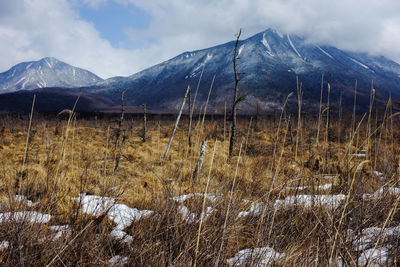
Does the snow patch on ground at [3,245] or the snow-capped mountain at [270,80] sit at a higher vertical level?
the snow-capped mountain at [270,80]

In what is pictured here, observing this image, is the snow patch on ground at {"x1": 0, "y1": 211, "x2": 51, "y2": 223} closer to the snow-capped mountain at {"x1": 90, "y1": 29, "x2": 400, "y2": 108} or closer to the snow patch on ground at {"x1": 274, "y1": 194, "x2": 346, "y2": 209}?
the snow patch on ground at {"x1": 274, "y1": 194, "x2": 346, "y2": 209}

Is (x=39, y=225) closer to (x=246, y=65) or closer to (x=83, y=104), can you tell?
(x=83, y=104)

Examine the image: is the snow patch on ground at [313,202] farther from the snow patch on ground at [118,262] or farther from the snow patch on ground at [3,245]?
the snow patch on ground at [3,245]

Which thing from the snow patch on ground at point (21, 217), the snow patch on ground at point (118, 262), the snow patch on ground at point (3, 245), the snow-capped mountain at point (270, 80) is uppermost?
the snow-capped mountain at point (270, 80)

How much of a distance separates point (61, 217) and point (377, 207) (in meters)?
2.80

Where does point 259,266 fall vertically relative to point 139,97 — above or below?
below

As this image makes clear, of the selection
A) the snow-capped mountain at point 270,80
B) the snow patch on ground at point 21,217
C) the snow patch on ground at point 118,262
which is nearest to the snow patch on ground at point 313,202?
the snow patch on ground at point 118,262

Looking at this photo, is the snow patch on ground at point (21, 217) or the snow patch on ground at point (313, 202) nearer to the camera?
the snow patch on ground at point (21, 217)

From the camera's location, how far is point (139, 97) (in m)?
185

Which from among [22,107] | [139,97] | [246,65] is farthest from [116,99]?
[246,65]

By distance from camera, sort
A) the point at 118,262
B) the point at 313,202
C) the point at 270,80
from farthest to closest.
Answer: the point at 270,80, the point at 313,202, the point at 118,262

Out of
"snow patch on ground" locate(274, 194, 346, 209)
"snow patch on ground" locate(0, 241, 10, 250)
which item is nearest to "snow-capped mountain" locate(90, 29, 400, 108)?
"snow patch on ground" locate(274, 194, 346, 209)

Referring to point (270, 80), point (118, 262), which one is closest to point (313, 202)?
point (118, 262)

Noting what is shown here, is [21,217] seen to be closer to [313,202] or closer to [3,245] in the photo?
[3,245]
